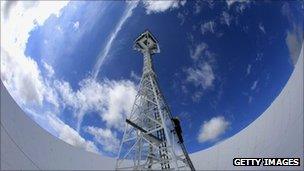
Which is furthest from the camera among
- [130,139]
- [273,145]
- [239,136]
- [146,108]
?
[239,136]

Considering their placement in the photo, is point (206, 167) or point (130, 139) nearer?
point (130, 139)

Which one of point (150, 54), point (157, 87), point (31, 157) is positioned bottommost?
point (31, 157)

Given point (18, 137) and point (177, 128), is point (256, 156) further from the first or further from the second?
point (18, 137)

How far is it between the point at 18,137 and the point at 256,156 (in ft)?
43.2

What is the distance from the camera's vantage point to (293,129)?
17203mm

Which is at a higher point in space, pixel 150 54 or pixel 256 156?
pixel 150 54

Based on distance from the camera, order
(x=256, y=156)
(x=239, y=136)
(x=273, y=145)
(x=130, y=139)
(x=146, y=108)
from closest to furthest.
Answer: (x=130, y=139)
(x=146, y=108)
(x=273, y=145)
(x=256, y=156)
(x=239, y=136)

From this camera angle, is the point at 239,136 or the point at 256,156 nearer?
the point at 256,156

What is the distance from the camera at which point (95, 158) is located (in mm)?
23812

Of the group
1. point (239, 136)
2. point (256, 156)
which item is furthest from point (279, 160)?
point (239, 136)

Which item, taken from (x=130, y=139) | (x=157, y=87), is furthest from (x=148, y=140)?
(x=157, y=87)

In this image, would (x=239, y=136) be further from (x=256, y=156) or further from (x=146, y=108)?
(x=146, y=108)

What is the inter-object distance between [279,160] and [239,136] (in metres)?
4.61

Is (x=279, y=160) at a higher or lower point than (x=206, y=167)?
lower
